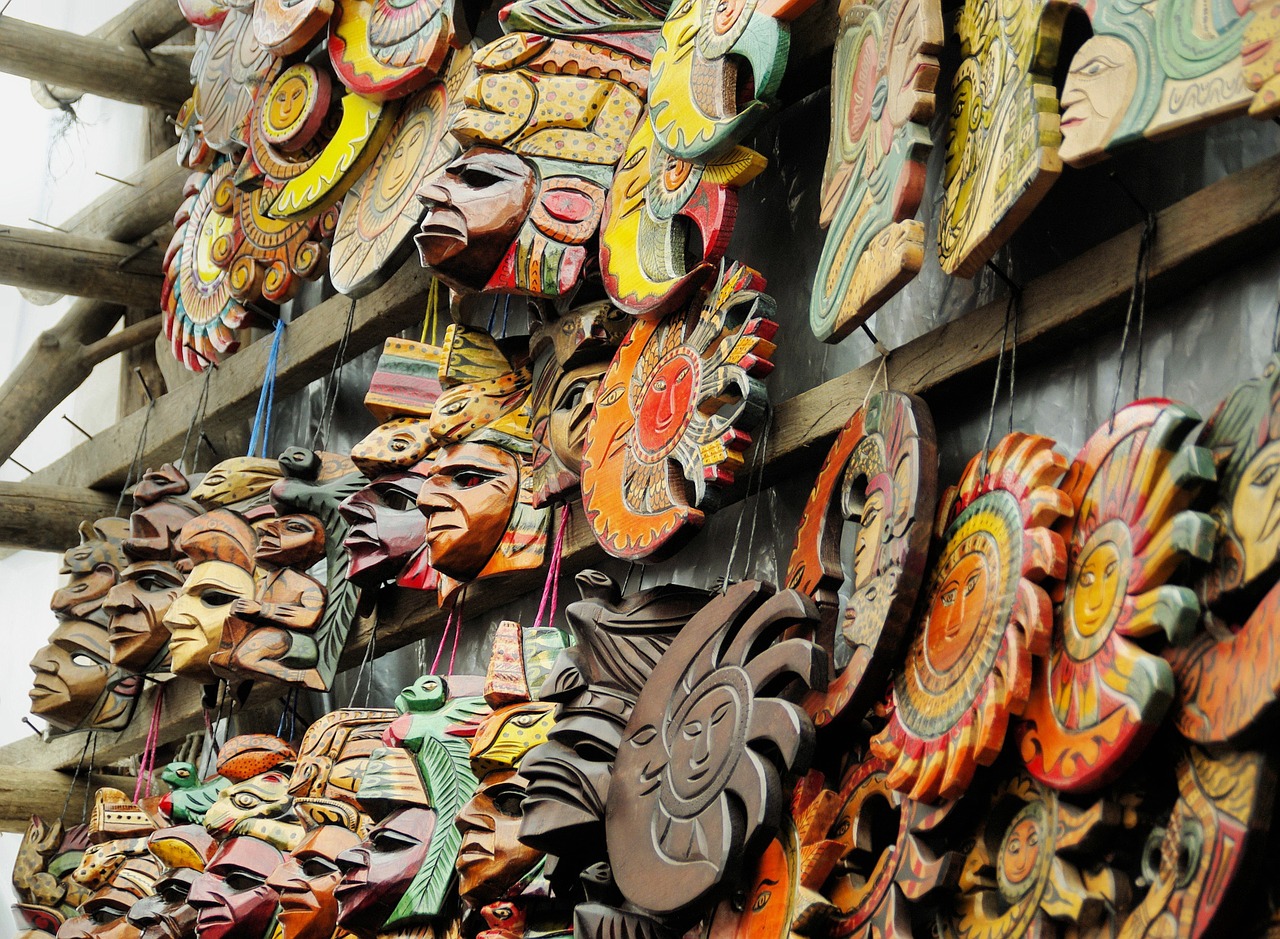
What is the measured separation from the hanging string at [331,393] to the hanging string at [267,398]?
0.30 feet

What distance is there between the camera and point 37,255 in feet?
11.9

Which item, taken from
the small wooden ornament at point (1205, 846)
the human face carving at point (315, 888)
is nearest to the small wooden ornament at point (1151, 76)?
the small wooden ornament at point (1205, 846)

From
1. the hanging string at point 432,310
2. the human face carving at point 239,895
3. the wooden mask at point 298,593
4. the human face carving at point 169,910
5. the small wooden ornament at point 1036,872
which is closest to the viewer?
the small wooden ornament at point 1036,872

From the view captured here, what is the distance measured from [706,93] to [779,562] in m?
0.50

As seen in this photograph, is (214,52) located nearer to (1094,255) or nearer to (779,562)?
(779,562)

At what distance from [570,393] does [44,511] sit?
2055mm

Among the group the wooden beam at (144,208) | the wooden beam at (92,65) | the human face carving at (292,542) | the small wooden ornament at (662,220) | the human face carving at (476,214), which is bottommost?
the human face carving at (292,542)

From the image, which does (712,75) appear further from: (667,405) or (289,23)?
(289,23)

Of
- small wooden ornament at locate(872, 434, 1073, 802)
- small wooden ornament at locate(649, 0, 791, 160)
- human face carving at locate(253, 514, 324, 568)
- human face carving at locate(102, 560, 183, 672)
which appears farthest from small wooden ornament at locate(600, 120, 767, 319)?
human face carving at locate(102, 560, 183, 672)

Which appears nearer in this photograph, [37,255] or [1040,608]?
[1040,608]

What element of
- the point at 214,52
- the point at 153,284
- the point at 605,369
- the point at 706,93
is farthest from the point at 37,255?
the point at 706,93

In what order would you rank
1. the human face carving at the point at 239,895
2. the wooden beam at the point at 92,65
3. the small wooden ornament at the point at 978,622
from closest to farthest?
the small wooden ornament at the point at 978,622, the human face carving at the point at 239,895, the wooden beam at the point at 92,65

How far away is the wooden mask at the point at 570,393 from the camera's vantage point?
1.94 meters

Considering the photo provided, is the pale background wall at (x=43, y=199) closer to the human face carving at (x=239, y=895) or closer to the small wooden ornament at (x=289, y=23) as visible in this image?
the small wooden ornament at (x=289, y=23)
